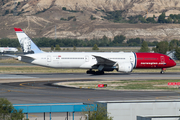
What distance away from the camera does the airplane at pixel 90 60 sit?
63.8m

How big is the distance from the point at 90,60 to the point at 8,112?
4557cm

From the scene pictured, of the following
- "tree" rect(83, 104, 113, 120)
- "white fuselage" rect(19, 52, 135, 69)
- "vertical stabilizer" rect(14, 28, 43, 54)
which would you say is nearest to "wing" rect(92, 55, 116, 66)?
"white fuselage" rect(19, 52, 135, 69)

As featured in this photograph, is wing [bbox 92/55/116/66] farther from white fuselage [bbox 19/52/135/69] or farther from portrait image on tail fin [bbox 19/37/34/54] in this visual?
portrait image on tail fin [bbox 19/37/34/54]

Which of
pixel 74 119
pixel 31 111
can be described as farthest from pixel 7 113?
pixel 74 119

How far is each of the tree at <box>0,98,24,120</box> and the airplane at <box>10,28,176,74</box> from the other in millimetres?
42971

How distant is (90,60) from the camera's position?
65.2m

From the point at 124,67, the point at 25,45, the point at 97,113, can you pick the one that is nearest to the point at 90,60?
the point at 124,67

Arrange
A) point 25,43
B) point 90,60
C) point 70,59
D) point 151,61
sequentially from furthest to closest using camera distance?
1. point 151,61
2. point 25,43
3. point 90,60
4. point 70,59

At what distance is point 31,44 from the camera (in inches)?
2603

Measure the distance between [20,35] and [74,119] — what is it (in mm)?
46084

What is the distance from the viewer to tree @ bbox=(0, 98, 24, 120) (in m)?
19.6

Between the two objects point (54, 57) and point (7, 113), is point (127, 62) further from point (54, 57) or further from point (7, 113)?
point (7, 113)

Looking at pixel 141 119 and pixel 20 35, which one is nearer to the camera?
pixel 141 119

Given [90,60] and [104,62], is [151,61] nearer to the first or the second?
[104,62]
